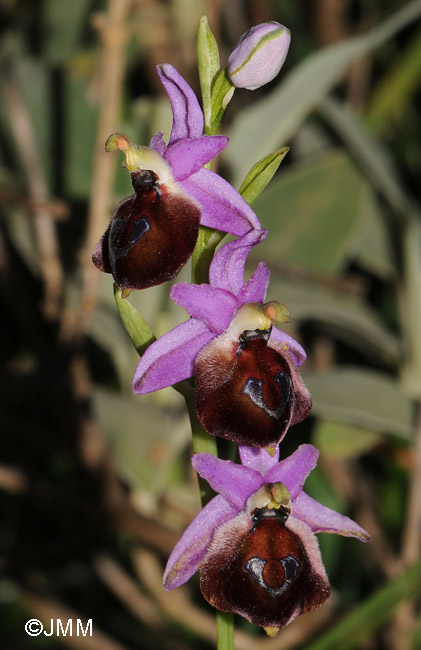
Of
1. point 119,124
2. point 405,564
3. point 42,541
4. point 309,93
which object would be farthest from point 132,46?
point 405,564

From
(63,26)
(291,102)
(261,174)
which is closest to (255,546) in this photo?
(261,174)

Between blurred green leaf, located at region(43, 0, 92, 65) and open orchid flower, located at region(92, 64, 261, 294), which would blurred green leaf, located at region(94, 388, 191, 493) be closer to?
open orchid flower, located at region(92, 64, 261, 294)

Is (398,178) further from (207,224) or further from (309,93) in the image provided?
(207,224)

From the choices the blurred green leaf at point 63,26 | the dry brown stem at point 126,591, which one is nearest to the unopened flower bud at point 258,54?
the dry brown stem at point 126,591

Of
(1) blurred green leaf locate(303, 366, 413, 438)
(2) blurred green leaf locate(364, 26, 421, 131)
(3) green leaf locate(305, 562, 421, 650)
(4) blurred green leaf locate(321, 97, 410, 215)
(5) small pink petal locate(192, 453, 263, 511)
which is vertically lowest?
(3) green leaf locate(305, 562, 421, 650)

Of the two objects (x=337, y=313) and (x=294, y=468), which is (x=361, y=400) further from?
(x=294, y=468)

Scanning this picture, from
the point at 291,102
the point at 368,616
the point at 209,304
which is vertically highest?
the point at 291,102

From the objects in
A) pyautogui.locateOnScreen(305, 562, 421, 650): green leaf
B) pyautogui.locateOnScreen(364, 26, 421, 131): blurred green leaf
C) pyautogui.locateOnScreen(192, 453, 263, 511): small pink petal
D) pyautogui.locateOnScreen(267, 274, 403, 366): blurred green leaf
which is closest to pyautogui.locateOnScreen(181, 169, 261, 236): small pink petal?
pyautogui.locateOnScreen(192, 453, 263, 511): small pink petal
